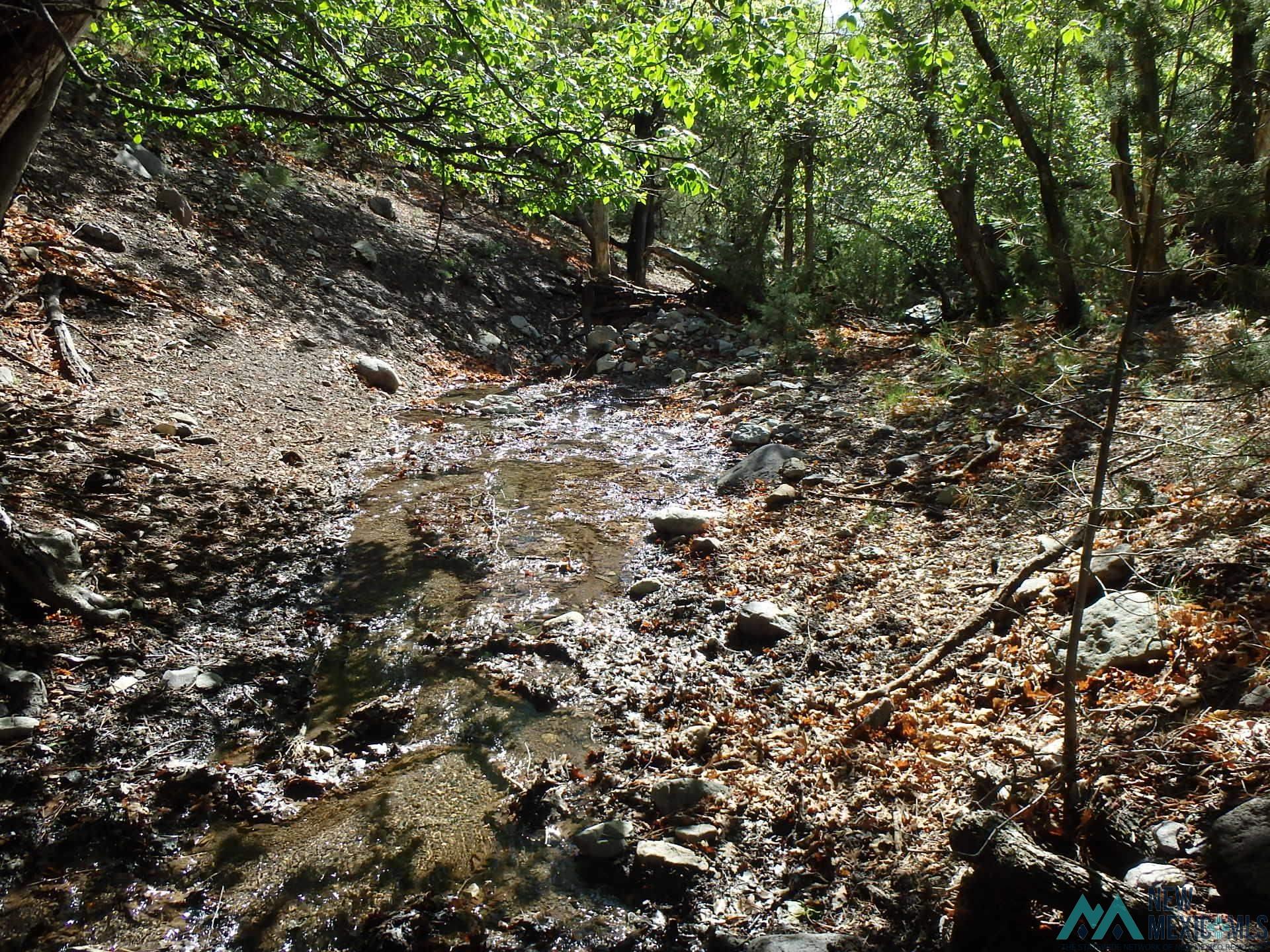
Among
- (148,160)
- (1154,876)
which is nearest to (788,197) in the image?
(148,160)

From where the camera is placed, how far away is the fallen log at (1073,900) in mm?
2131

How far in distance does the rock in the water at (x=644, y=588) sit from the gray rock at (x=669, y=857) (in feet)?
7.76

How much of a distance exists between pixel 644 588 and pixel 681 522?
1.05 meters

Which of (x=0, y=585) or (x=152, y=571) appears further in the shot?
(x=152, y=571)

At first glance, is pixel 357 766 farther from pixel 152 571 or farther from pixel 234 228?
pixel 234 228

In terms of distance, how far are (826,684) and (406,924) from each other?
2402 mm

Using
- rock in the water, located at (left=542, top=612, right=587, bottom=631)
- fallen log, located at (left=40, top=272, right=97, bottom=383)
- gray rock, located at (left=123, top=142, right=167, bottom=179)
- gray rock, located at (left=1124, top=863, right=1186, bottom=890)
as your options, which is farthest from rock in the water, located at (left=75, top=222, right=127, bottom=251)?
gray rock, located at (left=1124, top=863, right=1186, bottom=890)

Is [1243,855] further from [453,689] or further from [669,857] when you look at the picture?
[453,689]

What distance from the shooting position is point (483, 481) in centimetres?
773

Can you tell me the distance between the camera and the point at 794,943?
2.62 meters

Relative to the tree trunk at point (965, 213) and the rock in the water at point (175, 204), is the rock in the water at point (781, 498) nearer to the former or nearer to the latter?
the tree trunk at point (965, 213)

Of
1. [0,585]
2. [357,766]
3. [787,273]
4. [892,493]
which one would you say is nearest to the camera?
[357,766]

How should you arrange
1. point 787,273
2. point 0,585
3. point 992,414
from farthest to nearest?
point 787,273
point 992,414
point 0,585

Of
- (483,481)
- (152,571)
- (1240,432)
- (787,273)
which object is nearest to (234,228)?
(483,481)
